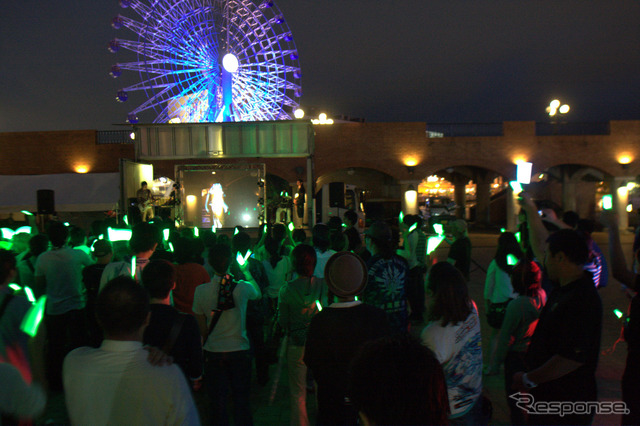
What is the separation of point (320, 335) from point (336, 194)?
2052cm

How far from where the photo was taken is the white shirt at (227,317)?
3.49 meters

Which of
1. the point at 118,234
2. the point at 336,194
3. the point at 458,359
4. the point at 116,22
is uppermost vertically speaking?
the point at 116,22

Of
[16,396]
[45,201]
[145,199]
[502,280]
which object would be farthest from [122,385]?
[45,201]

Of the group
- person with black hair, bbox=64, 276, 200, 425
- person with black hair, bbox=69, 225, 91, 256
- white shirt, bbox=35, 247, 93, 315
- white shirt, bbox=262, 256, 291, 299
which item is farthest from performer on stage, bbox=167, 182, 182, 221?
person with black hair, bbox=64, 276, 200, 425

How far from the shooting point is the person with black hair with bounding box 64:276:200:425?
179 centimetres

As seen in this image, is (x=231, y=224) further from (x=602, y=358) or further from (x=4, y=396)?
(x=4, y=396)

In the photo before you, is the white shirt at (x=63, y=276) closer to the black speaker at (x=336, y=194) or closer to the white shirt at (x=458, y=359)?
the white shirt at (x=458, y=359)

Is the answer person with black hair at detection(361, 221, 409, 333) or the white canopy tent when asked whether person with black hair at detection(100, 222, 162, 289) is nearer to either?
person with black hair at detection(361, 221, 409, 333)

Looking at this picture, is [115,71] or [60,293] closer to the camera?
[60,293]

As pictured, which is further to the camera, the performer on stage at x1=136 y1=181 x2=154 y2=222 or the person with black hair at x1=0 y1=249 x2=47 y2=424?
the performer on stage at x1=136 y1=181 x2=154 y2=222

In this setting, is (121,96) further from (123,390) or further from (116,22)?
(123,390)

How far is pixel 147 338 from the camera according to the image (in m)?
2.70

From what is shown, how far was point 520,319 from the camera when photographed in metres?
3.68

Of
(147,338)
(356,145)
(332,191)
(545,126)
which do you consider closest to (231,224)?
(332,191)
